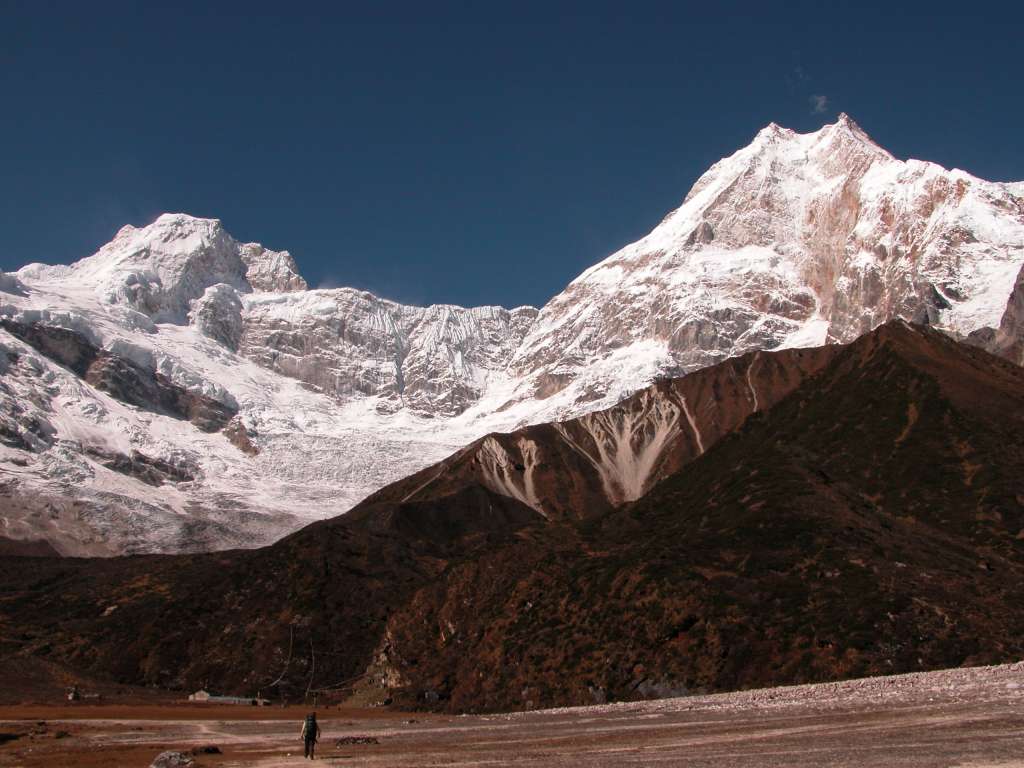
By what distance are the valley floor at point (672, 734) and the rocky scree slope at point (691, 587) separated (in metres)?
9.79

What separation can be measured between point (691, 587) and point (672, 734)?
38.2m

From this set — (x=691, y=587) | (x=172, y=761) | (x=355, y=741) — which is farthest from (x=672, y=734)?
(x=691, y=587)

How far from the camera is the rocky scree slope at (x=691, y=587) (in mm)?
80562

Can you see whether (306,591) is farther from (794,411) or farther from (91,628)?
(794,411)

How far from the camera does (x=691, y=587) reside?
289 ft

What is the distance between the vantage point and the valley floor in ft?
126

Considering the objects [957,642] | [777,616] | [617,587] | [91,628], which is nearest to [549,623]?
[617,587]

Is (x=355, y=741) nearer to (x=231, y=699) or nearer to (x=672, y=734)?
(x=672, y=734)

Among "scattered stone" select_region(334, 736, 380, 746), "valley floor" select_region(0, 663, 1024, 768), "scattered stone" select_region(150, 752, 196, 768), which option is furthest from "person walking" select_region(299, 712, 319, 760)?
"scattered stone" select_region(334, 736, 380, 746)

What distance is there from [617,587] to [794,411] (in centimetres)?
7921

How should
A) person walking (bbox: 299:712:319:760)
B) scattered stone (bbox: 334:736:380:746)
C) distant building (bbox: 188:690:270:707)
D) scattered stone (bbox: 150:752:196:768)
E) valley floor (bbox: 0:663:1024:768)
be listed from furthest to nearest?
1. distant building (bbox: 188:690:270:707)
2. scattered stone (bbox: 334:736:380:746)
3. person walking (bbox: 299:712:319:760)
4. scattered stone (bbox: 150:752:196:768)
5. valley floor (bbox: 0:663:1024:768)

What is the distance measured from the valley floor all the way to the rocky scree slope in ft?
32.1

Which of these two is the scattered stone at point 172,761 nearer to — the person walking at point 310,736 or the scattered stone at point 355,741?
the person walking at point 310,736

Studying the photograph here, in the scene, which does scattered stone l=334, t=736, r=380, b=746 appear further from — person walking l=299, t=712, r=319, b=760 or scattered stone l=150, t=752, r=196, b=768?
scattered stone l=150, t=752, r=196, b=768
